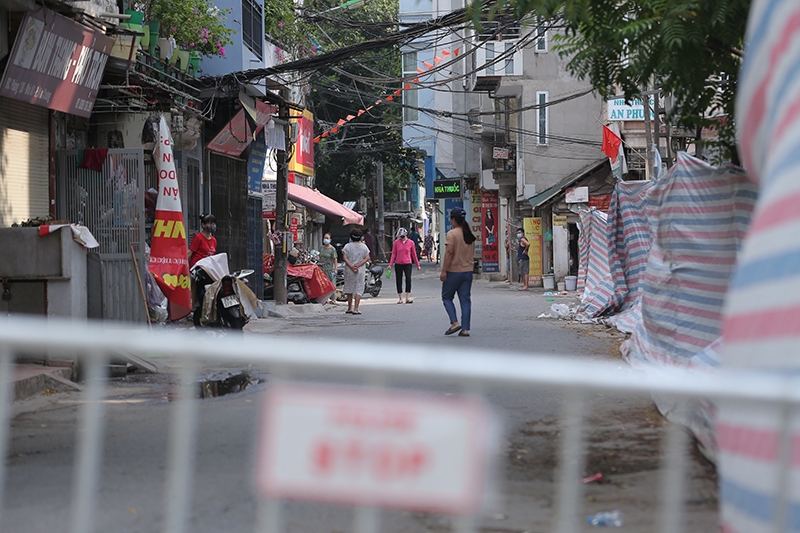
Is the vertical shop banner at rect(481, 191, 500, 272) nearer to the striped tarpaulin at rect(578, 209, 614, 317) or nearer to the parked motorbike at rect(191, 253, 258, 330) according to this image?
the striped tarpaulin at rect(578, 209, 614, 317)

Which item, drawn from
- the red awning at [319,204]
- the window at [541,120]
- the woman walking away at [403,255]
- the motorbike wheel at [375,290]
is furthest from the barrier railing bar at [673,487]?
the window at [541,120]

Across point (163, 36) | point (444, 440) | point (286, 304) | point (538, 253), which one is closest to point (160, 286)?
point (163, 36)

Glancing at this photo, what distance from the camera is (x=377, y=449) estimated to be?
1618 mm

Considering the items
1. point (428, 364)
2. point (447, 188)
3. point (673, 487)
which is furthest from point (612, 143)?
point (447, 188)

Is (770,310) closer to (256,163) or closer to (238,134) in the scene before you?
(238,134)

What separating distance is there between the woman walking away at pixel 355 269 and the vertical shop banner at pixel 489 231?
1988cm

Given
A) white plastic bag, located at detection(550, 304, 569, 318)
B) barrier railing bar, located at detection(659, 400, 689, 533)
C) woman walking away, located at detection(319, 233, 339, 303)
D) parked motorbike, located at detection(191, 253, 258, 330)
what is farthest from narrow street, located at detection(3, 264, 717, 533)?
woman walking away, located at detection(319, 233, 339, 303)

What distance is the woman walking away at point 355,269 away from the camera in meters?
17.7

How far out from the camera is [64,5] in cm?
982

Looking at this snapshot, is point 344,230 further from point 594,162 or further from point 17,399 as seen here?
point 17,399

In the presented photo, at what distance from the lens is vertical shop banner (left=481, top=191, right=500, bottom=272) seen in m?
37.5

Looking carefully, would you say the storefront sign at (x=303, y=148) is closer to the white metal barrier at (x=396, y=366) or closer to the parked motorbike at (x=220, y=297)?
the parked motorbike at (x=220, y=297)

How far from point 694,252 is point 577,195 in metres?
22.1

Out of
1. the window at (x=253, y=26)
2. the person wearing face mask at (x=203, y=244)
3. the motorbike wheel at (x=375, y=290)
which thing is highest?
the window at (x=253, y=26)
